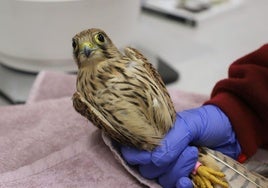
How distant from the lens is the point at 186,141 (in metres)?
0.39

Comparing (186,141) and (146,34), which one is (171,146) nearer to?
(186,141)

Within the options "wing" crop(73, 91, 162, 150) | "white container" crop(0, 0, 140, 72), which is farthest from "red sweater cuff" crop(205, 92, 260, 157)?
"white container" crop(0, 0, 140, 72)

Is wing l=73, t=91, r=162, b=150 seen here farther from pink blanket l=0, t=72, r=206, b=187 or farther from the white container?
the white container

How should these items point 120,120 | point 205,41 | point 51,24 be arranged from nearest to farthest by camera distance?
point 120,120
point 51,24
point 205,41

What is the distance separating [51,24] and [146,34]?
1.22 feet

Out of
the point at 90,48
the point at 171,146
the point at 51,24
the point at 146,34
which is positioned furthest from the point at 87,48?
the point at 146,34

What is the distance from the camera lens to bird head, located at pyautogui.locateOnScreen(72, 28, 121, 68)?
37 cm

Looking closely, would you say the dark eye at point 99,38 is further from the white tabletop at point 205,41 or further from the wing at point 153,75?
the white tabletop at point 205,41

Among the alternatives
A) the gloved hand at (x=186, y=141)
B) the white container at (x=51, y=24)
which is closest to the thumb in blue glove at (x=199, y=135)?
the gloved hand at (x=186, y=141)

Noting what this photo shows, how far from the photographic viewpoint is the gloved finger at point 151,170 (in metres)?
0.39

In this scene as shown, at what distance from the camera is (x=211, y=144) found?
0.43 m

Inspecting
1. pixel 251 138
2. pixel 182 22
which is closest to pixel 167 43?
pixel 182 22

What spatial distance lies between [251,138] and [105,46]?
0.60ft

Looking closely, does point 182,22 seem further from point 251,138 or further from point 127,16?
point 251,138
